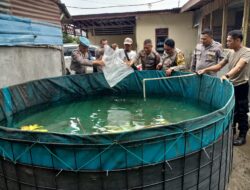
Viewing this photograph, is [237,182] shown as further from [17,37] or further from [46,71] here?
[46,71]

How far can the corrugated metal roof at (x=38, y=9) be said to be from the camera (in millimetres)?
6031

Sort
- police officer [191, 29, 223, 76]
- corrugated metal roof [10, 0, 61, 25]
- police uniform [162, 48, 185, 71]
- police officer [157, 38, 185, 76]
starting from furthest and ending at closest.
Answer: corrugated metal roof [10, 0, 61, 25]
police uniform [162, 48, 185, 71]
police officer [157, 38, 185, 76]
police officer [191, 29, 223, 76]

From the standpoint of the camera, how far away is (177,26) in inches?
531

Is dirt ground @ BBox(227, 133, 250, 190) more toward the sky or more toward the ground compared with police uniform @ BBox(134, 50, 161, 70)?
more toward the ground

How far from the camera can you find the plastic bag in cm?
534

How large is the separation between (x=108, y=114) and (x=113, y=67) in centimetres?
123

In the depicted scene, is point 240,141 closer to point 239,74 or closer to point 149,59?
point 239,74

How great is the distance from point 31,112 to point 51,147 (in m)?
2.94

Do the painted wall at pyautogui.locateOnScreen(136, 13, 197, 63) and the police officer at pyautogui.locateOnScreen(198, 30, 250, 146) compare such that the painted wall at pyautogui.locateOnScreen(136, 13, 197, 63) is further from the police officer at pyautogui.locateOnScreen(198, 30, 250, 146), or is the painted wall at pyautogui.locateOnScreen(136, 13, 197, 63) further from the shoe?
the shoe

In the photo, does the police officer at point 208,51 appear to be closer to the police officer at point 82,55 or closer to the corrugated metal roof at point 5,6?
the police officer at point 82,55

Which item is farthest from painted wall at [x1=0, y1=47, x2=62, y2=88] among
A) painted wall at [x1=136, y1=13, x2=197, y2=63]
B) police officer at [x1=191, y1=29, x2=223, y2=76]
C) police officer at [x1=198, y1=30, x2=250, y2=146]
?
painted wall at [x1=136, y1=13, x2=197, y2=63]

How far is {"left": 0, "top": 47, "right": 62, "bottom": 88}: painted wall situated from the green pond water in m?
1.15

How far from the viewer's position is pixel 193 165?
2.47 m

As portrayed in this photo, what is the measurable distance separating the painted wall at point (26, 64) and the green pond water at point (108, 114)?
3.79 ft
